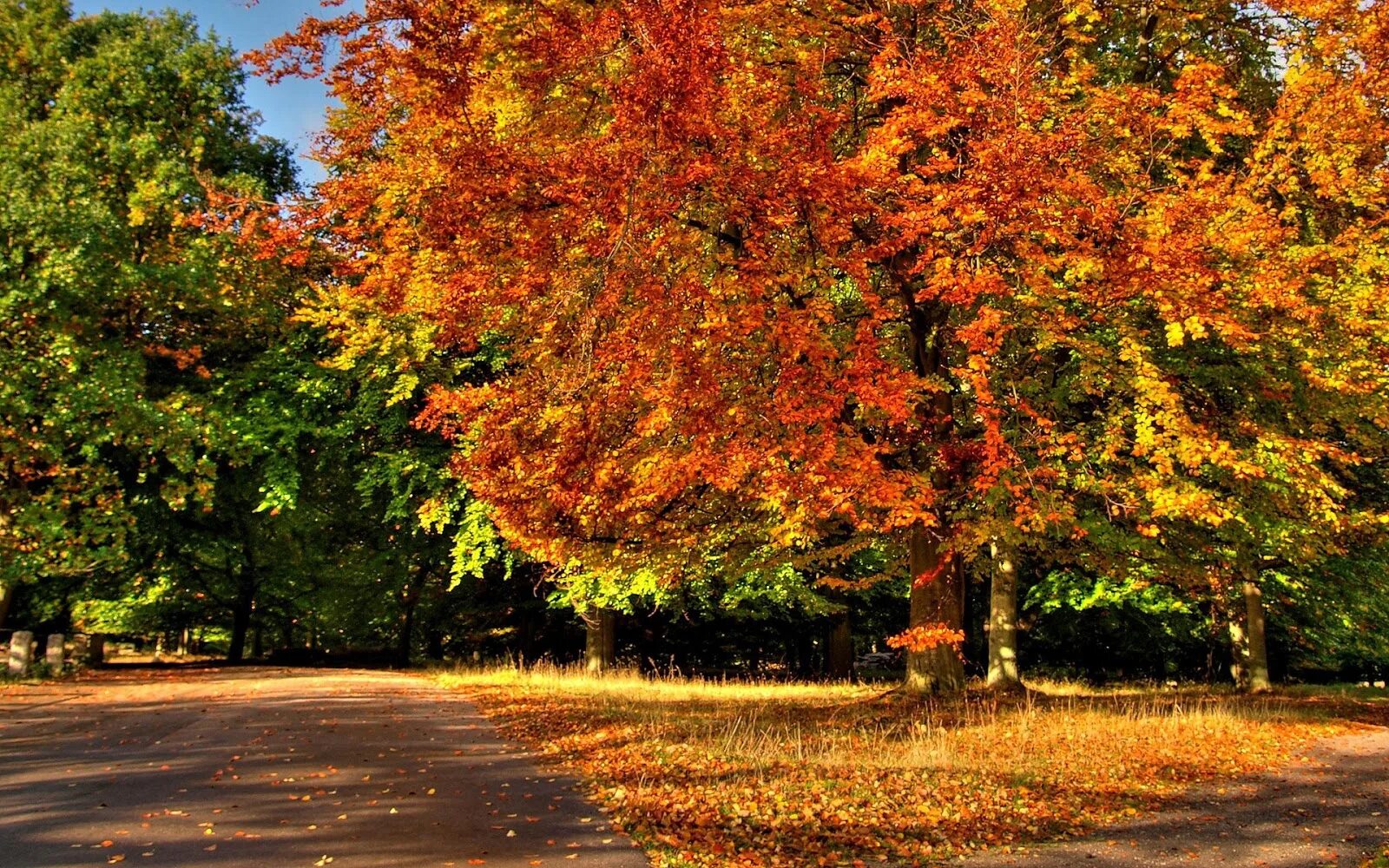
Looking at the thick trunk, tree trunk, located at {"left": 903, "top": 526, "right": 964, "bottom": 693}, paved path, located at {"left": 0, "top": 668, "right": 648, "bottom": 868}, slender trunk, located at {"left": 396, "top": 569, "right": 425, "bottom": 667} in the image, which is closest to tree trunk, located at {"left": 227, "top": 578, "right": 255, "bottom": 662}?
slender trunk, located at {"left": 396, "top": 569, "right": 425, "bottom": 667}

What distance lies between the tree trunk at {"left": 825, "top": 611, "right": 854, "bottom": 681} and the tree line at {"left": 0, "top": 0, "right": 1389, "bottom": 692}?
721 centimetres

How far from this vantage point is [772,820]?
301 inches

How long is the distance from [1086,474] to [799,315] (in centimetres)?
500

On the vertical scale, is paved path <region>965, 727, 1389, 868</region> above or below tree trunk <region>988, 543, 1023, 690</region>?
below

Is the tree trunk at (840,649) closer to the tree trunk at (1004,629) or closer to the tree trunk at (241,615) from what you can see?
the tree trunk at (1004,629)

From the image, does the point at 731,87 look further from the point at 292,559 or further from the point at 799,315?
the point at 292,559

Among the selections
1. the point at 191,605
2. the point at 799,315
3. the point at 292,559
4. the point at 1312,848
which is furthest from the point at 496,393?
the point at 191,605

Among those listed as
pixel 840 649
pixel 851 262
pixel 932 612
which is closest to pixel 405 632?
pixel 840 649

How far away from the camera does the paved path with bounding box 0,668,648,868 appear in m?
6.66

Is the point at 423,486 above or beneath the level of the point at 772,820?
above

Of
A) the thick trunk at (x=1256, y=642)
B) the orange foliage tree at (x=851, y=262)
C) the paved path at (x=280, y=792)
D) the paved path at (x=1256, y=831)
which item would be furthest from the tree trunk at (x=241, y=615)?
the paved path at (x=1256, y=831)

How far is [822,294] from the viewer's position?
43.0 ft

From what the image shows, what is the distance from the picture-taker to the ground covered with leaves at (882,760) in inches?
292

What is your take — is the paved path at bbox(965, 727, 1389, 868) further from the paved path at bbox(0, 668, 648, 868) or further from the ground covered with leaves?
the paved path at bbox(0, 668, 648, 868)
